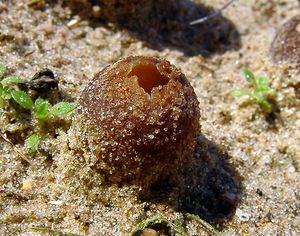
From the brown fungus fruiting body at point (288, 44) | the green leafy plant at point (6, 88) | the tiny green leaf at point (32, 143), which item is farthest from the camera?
the brown fungus fruiting body at point (288, 44)

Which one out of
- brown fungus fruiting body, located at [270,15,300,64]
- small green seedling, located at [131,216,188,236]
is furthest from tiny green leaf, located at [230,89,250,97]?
small green seedling, located at [131,216,188,236]

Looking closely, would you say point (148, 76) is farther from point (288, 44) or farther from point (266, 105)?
point (288, 44)

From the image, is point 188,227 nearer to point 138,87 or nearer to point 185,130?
point 185,130

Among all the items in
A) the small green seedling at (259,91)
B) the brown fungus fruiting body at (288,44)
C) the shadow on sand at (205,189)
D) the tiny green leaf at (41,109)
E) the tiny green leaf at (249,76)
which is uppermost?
the brown fungus fruiting body at (288,44)

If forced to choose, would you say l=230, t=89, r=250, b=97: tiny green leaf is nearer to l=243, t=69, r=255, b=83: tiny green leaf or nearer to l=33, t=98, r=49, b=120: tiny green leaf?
l=243, t=69, r=255, b=83: tiny green leaf

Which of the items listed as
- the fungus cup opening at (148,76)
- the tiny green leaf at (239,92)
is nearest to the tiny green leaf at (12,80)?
the fungus cup opening at (148,76)

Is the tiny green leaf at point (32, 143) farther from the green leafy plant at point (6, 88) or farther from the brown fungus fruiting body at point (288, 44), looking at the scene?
the brown fungus fruiting body at point (288, 44)

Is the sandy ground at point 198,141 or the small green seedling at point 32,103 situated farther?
the small green seedling at point 32,103

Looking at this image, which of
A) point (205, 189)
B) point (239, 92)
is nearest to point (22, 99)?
point (205, 189)
